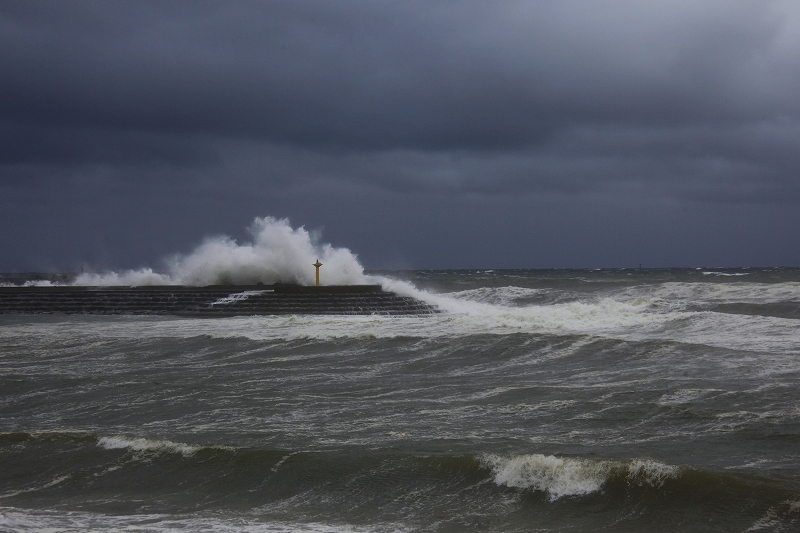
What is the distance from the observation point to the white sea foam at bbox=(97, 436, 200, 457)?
7.71 meters

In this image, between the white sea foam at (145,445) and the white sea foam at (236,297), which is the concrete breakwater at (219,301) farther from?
the white sea foam at (145,445)

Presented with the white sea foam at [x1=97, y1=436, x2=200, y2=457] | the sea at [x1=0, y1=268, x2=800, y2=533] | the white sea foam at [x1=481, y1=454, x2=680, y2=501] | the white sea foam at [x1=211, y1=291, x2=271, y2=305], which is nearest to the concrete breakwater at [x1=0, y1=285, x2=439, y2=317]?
the white sea foam at [x1=211, y1=291, x2=271, y2=305]

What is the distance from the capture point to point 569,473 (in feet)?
21.0

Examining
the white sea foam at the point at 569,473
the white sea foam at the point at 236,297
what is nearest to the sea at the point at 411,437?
the white sea foam at the point at 569,473

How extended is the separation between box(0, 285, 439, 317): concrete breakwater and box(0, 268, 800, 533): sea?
28.7ft

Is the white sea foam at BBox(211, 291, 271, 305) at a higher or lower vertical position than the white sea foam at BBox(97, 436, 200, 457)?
higher

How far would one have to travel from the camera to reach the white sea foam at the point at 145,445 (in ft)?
25.3

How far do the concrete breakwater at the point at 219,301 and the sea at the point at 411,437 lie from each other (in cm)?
876

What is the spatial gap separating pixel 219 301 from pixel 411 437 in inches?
753

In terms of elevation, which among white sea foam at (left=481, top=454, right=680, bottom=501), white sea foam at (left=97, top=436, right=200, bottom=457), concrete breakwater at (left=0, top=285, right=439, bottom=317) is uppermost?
concrete breakwater at (left=0, top=285, right=439, bottom=317)

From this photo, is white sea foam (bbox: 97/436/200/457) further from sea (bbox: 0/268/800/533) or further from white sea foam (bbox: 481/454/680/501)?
white sea foam (bbox: 481/454/680/501)

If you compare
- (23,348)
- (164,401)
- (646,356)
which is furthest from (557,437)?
(23,348)

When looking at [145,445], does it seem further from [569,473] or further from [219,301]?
[219,301]

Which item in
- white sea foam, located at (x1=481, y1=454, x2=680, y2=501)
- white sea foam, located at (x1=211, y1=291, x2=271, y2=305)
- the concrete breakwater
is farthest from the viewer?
white sea foam, located at (x1=211, y1=291, x2=271, y2=305)
